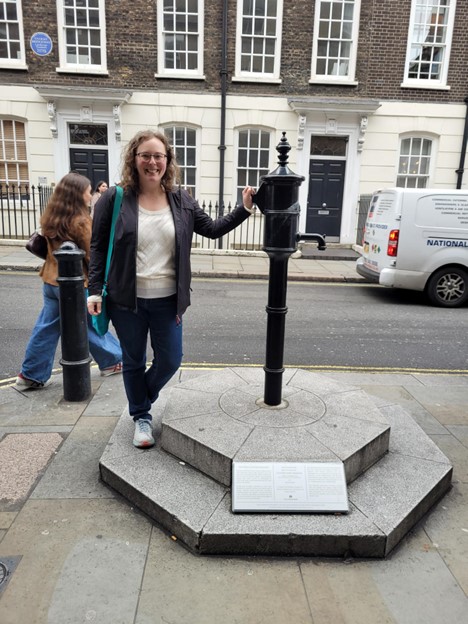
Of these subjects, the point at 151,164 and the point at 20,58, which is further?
the point at 20,58

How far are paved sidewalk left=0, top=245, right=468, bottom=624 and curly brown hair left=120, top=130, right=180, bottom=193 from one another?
170 centimetres

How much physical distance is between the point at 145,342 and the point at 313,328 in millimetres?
4146

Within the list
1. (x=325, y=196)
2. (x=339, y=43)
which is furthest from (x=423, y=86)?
(x=325, y=196)

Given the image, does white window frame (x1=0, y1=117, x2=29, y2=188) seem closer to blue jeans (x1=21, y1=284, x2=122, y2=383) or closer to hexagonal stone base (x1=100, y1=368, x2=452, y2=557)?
blue jeans (x1=21, y1=284, x2=122, y2=383)

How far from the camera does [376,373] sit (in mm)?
4988

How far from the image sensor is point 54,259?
4.05 metres

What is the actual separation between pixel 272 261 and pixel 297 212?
1.06ft

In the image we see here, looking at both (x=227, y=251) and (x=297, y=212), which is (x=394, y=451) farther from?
(x=227, y=251)

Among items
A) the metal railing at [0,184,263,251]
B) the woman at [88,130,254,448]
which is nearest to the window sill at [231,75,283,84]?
the metal railing at [0,184,263,251]

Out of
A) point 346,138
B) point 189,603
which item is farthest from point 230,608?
point 346,138

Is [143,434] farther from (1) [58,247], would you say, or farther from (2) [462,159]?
(2) [462,159]

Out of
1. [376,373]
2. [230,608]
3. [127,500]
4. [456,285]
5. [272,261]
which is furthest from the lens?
[456,285]

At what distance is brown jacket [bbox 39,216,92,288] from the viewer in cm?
396

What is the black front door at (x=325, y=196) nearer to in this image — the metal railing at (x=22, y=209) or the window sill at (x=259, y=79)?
the window sill at (x=259, y=79)
